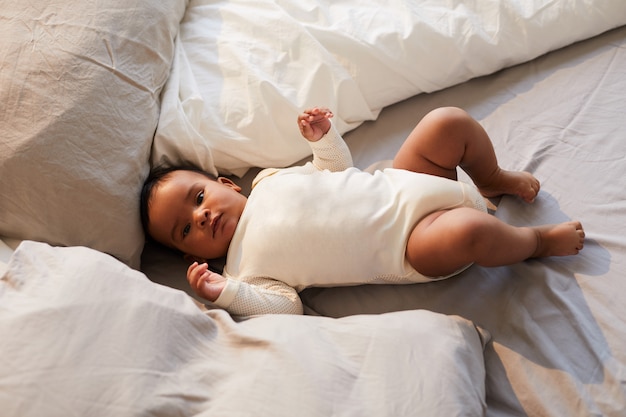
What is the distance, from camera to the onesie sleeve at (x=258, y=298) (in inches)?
43.7

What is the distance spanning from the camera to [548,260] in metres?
1.12

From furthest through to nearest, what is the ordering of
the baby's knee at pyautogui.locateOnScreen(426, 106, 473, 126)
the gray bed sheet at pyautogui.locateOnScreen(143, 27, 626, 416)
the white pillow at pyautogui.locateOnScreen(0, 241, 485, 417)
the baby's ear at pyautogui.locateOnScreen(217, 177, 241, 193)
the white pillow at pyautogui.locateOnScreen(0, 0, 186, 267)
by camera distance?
the baby's ear at pyautogui.locateOnScreen(217, 177, 241, 193)
the baby's knee at pyautogui.locateOnScreen(426, 106, 473, 126)
the white pillow at pyautogui.locateOnScreen(0, 0, 186, 267)
the gray bed sheet at pyautogui.locateOnScreen(143, 27, 626, 416)
the white pillow at pyautogui.locateOnScreen(0, 241, 485, 417)

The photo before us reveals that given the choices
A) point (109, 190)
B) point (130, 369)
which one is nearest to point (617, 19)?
point (109, 190)

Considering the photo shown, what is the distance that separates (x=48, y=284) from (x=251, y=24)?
0.84 meters

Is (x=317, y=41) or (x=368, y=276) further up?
(x=317, y=41)

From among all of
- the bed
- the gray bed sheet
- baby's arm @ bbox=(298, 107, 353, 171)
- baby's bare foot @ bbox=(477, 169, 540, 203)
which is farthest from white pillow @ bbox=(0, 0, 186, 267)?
baby's bare foot @ bbox=(477, 169, 540, 203)

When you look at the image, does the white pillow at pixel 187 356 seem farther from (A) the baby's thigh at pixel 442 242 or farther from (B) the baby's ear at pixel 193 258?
(B) the baby's ear at pixel 193 258

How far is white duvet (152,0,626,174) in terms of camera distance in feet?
4.41

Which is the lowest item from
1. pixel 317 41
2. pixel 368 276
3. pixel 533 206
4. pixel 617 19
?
pixel 368 276

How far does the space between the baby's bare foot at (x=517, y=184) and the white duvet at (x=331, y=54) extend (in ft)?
1.17

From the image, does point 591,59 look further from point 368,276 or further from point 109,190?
point 109,190

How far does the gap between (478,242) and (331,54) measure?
0.63 m

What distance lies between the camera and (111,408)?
0.77m

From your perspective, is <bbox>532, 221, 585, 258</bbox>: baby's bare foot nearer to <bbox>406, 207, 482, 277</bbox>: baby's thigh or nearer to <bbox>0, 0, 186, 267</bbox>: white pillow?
<bbox>406, 207, 482, 277</bbox>: baby's thigh
